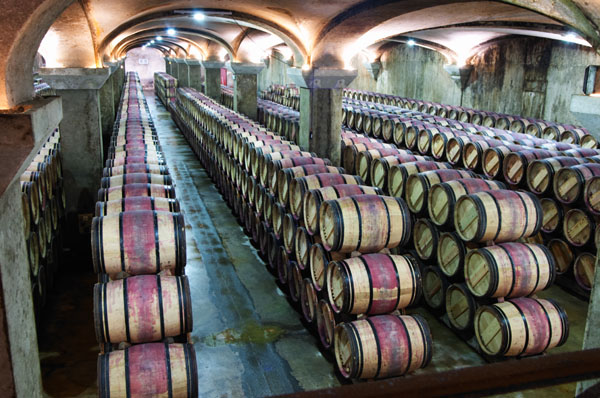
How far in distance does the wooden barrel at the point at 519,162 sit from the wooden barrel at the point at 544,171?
23cm

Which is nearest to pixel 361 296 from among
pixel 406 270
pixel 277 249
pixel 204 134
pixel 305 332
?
pixel 406 270

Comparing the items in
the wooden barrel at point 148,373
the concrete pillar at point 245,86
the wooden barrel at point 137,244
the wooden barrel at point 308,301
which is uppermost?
the concrete pillar at point 245,86

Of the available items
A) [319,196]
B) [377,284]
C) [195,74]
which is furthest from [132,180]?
[195,74]

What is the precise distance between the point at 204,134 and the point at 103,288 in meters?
9.87

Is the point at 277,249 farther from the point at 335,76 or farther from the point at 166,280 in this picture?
the point at 335,76

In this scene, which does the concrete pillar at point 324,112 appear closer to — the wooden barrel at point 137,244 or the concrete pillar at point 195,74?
the wooden barrel at point 137,244

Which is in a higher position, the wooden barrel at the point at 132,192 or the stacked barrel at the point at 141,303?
the wooden barrel at the point at 132,192

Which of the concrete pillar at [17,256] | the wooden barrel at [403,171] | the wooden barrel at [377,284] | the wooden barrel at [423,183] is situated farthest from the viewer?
the wooden barrel at [403,171]

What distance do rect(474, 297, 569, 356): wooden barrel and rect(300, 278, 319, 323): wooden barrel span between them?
1.79 meters

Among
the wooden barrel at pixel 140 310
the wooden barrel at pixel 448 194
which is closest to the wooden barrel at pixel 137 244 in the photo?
the wooden barrel at pixel 140 310

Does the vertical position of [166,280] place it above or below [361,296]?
above

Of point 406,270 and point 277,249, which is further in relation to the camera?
point 277,249

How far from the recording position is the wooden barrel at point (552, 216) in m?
6.75

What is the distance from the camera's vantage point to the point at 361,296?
4.14 metres
